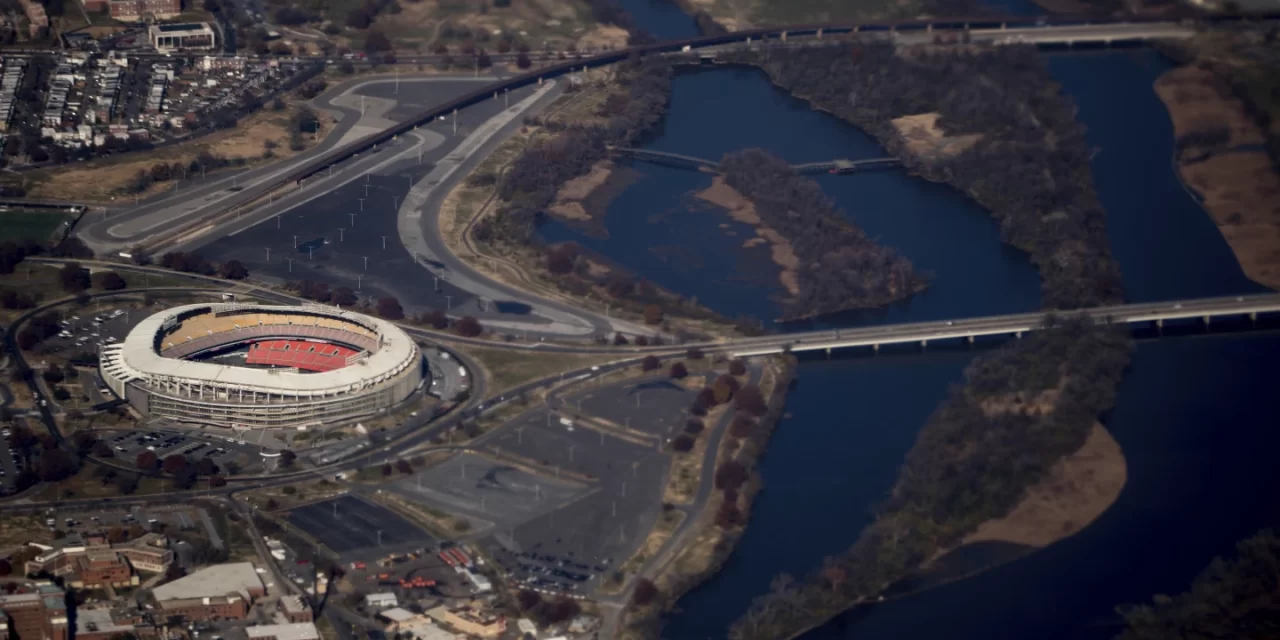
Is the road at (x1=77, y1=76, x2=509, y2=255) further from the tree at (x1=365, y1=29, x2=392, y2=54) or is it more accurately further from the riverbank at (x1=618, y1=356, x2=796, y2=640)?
the riverbank at (x1=618, y1=356, x2=796, y2=640)

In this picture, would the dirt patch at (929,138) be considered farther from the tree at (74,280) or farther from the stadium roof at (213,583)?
the stadium roof at (213,583)

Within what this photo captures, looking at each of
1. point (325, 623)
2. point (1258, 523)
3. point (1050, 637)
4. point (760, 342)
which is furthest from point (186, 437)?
point (1258, 523)

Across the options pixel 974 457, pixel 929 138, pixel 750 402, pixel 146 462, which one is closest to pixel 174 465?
pixel 146 462

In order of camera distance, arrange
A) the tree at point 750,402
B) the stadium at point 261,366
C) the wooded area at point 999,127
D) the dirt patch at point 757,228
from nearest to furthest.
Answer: the stadium at point 261,366
the tree at point 750,402
the dirt patch at point 757,228
the wooded area at point 999,127

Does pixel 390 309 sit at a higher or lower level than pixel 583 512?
higher

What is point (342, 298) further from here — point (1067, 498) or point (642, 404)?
point (1067, 498)

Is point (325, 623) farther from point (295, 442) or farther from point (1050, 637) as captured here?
point (1050, 637)

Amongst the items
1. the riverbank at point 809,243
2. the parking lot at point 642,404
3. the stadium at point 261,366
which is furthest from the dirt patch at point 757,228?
the stadium at point 261,366
